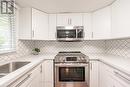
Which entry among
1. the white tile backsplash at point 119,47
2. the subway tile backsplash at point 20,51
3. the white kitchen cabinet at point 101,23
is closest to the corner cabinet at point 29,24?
the subway tile backsplash at point 20,51

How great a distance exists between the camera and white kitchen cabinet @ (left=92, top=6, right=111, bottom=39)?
108 inches

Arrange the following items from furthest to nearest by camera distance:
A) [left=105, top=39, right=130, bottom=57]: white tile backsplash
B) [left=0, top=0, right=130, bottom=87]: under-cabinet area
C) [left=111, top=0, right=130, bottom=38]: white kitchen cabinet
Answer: [left=105, top=39, right=130, bottom=57]: white tile backsplash → [left=0, top=0, right=130, bottom=87]: under-cabinet area → [left=111, top=0, right=130, bottom=38]: white kitchen cabinet

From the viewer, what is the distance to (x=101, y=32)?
2951mm

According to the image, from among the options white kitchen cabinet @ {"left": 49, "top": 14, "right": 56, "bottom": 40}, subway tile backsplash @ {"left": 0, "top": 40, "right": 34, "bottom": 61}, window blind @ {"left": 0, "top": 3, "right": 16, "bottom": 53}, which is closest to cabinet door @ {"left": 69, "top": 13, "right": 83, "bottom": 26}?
white kitchen cabinet @ {"left": 49, "top": 14, "right": 56, "bottom": 40}

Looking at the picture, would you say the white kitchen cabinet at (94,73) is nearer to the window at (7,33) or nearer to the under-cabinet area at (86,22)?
the under-cabinet area at (86,22)

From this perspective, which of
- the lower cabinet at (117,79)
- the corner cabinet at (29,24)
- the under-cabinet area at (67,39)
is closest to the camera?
the lower cabinet at (117,79)

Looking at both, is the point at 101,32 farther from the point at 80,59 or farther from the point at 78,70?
the point at 78,70

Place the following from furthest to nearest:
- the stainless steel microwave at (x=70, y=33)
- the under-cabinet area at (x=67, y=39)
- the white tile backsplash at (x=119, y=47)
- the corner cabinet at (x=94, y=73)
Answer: the stainless steel microwave at (x=70, y=33)
the corner cabinet at (x=94, y=73)
the white tile backsplash at (x=119, y=47)
the under-cabinet area at (x=67, y=39)

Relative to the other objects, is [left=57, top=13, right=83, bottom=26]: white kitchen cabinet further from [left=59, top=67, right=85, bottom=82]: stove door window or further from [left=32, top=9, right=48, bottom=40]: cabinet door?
[left=59, top=67, right=85, bottom=82]: stove door window

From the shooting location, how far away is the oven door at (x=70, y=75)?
2703mm

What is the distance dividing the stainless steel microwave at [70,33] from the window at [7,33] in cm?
108

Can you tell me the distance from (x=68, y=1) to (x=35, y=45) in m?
1.68

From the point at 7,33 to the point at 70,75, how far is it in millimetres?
1546

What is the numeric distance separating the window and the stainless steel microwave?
108 cm
